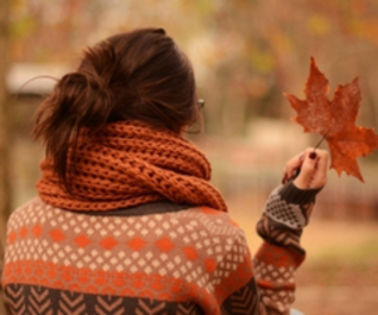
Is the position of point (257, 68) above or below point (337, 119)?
above

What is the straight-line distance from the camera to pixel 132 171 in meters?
1.62

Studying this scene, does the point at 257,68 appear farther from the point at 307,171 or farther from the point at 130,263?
the point at 130,263

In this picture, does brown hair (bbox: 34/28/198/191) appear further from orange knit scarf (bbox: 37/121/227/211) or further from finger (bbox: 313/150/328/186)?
finger (bbox: 313/150/328/186)

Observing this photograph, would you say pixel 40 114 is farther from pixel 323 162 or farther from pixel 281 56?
pixel 281 56

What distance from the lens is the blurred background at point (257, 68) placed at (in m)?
6.88

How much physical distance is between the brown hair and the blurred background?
2141 millimetres

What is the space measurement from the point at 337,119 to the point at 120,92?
0.57 metres

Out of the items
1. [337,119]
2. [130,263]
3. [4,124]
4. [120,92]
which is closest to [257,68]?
[4,124]

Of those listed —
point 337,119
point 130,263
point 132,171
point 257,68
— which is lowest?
point 130,263

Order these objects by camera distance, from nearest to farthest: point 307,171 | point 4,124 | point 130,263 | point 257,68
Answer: point 130,263
point 307,171
point 4,124
point 257,68

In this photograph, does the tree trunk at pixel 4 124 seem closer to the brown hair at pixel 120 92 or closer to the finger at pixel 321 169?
the brown hair at pixel 120 92

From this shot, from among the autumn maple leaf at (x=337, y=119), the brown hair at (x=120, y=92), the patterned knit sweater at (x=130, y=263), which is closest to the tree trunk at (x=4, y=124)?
the patterned knit sweater at (x=130, y=263)

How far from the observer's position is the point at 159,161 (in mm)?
1663

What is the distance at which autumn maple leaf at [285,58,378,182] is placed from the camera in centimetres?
183
